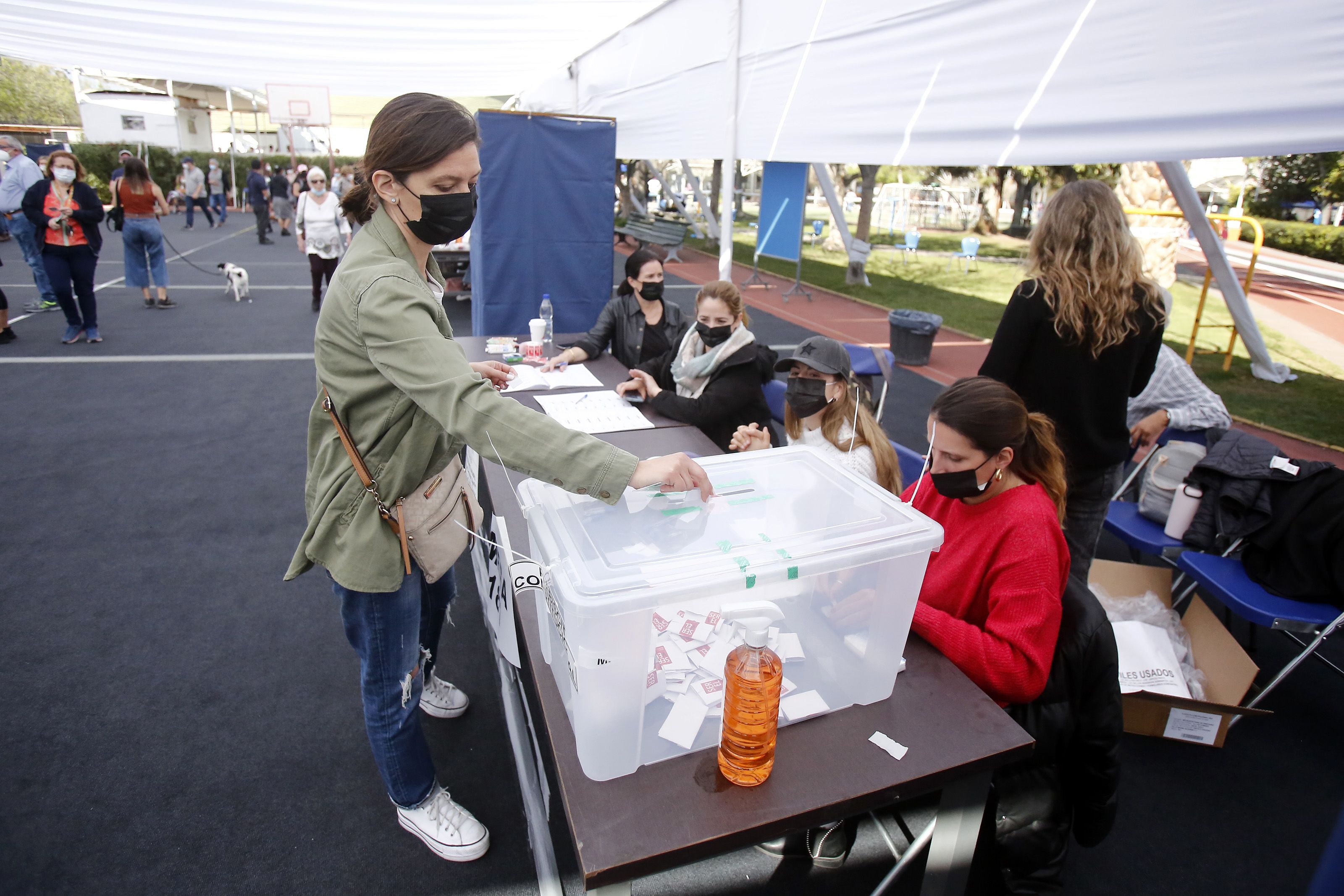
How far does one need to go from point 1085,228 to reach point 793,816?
1885 millimetres

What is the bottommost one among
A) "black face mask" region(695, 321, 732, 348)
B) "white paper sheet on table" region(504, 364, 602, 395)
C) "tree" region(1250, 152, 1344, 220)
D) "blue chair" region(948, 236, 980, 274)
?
"white paper sheet on table" region(504, 364, 602, 395)

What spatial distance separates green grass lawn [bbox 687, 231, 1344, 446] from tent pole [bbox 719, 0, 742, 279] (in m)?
2.14

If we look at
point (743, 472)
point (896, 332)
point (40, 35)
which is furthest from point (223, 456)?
point (896, 332)

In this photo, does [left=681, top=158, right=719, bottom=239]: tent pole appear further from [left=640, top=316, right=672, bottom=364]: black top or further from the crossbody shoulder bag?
the crossbody shoulder bag

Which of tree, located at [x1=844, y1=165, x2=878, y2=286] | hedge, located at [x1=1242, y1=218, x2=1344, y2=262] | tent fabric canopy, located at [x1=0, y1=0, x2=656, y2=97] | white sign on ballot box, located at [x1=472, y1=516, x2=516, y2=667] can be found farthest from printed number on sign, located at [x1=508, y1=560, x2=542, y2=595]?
hedge, located at [x1=1242, y1=218, x2=1344, y2=262]

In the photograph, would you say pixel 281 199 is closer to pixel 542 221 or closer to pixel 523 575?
pixel 542 221

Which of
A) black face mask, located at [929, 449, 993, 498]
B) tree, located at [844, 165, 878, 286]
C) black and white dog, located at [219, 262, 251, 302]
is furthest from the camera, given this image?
tree, located at [844, 165, 878, 286]

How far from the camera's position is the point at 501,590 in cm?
161

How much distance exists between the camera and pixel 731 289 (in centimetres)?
302

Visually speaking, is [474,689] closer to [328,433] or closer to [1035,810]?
[328,433]

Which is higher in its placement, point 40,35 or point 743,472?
point 40,35

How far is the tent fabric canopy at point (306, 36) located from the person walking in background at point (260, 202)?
15.0 feet

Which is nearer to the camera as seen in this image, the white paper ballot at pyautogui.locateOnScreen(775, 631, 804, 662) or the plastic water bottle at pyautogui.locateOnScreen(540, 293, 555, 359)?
the white paper ballot at pyautogui.locateOnScreen(775, 631, 804, 662)

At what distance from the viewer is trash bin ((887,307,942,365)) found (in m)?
6.92
